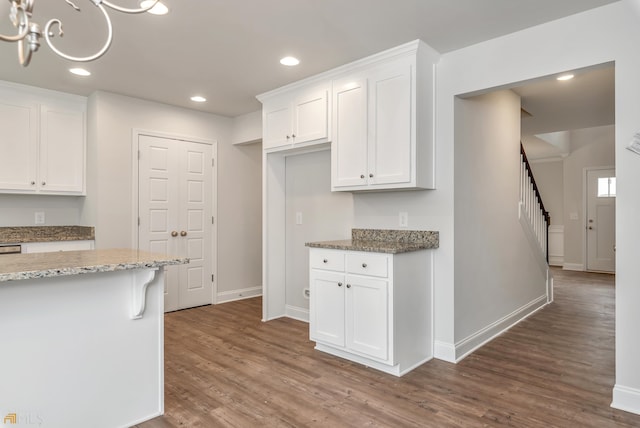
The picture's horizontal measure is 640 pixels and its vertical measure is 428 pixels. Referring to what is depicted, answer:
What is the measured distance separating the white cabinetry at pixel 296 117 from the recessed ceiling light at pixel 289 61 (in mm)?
367

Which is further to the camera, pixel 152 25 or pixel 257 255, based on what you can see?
pixel 257 255

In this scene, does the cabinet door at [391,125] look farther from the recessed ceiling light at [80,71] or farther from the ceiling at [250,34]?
the recessed ceiling light at [80,71]

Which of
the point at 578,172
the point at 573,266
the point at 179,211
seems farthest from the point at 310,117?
the point at 573,266

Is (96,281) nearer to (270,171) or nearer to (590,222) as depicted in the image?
(270,171)

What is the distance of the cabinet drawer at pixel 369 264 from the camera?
9.23 ft

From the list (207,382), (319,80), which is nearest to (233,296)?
(207,382)

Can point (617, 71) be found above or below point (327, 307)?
above

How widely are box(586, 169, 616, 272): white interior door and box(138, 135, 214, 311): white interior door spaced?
6.95 metres

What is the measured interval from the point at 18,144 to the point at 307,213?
291cm

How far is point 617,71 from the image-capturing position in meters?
2.39

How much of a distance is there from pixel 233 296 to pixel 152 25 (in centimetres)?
345

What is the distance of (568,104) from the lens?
4.47m

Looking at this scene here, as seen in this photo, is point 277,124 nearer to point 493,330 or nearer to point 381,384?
point 381,384

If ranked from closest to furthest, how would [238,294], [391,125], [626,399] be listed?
[626,399], [391,125], [238,294]
